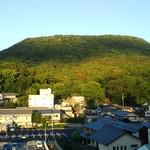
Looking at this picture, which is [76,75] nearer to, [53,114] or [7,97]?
[7,97]

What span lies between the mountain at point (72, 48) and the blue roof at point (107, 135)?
189 ft

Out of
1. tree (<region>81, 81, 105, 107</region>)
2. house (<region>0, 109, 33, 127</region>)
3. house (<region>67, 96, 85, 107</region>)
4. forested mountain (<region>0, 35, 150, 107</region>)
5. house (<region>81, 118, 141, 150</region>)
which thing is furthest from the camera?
forested mountain (<region>0, 35, 150, 107</region>)

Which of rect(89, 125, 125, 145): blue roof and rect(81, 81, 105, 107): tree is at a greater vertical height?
rect(81, 81, 105, 107): tree

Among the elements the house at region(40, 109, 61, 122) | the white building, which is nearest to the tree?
the white building

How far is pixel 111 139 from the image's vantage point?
57.8 feet

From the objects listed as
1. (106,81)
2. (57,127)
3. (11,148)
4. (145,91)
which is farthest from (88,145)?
(106,81)

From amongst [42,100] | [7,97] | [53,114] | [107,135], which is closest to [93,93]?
[42,100]

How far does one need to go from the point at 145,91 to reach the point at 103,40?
5620 cm

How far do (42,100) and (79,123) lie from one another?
1129 cm

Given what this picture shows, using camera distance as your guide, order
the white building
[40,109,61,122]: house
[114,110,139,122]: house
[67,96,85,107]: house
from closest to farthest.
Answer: [114,110,139,122]: house
[40,109,61,122]: house
the white building
[67,96,85,107]: house

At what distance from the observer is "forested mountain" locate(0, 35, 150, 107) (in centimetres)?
4575

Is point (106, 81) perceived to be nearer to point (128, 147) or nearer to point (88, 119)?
point (88, 119)

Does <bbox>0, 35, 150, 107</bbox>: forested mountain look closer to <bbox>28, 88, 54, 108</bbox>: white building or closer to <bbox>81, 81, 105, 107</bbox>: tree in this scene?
<bbox>81, 81, 105, 107</bbox>: tree

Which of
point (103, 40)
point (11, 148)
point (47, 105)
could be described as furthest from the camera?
point (103, 40)
